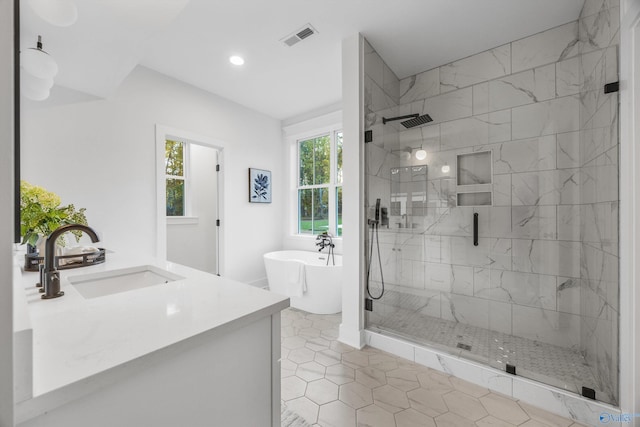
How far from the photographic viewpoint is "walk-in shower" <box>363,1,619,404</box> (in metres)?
1.80

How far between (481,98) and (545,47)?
1.84ft

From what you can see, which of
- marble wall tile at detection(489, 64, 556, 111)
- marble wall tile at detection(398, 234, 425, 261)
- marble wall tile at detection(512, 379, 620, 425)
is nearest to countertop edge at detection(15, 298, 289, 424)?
marble wall tile at detection(512, 379, 620, 425)

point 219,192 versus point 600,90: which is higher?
point 600,90

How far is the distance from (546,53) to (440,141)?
103 centimetres

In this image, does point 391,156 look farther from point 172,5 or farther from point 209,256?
point 209,256

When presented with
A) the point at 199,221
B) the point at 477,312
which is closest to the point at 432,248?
the point at 477,312

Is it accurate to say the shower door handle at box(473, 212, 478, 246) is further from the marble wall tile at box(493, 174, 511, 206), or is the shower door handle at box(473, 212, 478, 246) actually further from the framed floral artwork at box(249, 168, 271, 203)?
the framed floral artwork at box(249, 168, 271, 203)

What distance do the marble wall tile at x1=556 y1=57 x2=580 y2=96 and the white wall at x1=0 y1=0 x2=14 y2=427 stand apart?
3.09m

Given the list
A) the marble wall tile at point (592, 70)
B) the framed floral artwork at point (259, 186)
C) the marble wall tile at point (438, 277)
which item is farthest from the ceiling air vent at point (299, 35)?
the marble wall tile at point (438, 277)

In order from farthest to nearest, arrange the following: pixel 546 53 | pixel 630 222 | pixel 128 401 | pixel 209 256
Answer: pixel 209 256
pixel 546 53
pixel 630 222
pixel 128 401

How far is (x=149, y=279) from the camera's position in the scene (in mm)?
1490

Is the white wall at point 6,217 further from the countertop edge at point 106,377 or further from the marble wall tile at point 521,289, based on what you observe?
the marble wall tile at point 521,289

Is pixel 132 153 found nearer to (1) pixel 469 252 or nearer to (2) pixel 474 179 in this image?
(2) pixel 474 179

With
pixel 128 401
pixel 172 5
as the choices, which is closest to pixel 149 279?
pixel 128 401
